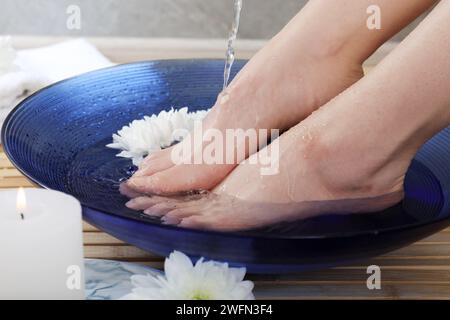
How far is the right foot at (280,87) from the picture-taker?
1026 mm

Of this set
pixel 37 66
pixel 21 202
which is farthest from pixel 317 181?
pixel 37 66

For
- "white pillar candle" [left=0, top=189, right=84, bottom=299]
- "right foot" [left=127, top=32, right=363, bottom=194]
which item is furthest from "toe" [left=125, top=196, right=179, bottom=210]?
"white pillar candle" [left=0, top=189, right=84, bottom=299]

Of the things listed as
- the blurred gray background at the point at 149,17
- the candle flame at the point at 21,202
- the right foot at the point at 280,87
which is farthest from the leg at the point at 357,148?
the blurred gray background at the point at 149,17

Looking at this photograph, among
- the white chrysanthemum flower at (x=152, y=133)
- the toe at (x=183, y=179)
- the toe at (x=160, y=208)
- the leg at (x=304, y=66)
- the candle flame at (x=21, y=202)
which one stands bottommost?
the candle flame at (x=21, y=202)

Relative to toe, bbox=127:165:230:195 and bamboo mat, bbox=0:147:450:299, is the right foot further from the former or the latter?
bamboo mat, bbox=0:147:450:299

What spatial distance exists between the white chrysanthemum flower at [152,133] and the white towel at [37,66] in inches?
11.0

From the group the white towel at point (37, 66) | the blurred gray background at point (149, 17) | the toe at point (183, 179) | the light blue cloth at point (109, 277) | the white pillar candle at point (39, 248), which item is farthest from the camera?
the blurred gray background at point (149, 17)

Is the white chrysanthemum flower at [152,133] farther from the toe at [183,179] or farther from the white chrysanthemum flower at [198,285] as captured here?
the white chrysanthemum flower at [198,285]

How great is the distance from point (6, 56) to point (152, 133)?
0.38 meters

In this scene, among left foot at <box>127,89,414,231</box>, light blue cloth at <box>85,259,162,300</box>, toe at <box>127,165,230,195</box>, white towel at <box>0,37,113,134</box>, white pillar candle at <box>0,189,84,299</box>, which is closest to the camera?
white pillar candle at <box>0,189,84,299</box>

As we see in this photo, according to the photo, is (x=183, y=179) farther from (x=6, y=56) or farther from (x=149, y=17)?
(x=149, y=17)

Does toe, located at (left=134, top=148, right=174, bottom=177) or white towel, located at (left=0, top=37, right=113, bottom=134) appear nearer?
toe, located at (left=134, top=148, right=174, bottom=177)

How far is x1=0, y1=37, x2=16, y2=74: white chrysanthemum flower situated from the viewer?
1285 millimetres

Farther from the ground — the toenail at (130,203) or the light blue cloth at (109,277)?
the toenail at (130,203)
